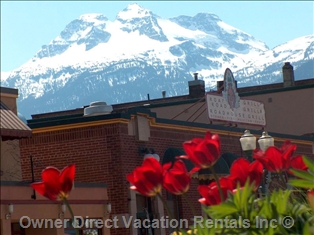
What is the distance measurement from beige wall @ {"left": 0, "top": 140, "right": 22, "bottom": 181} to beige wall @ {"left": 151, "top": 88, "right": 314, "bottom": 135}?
2541cm

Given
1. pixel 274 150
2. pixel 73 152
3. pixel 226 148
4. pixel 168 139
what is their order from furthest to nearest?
pixel 226 148, pixel 168 139, pixel 73 152, pixel 274 150

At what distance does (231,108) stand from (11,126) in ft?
49.5

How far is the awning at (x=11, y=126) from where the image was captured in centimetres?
2080

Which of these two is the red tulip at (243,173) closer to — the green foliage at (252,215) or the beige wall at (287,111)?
the green foliage at (252,215)

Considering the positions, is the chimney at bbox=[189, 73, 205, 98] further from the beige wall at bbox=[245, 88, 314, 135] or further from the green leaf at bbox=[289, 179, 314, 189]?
the green leaf at bbox=[289, 179, 314, 189]

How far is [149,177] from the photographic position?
6.62 m

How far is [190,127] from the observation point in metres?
30.4

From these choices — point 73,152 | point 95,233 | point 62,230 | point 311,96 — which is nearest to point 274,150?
point 62,230

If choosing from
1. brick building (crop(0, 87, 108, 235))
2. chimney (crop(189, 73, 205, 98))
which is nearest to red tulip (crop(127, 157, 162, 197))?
brick building (crop(0, 87, 108, 235))

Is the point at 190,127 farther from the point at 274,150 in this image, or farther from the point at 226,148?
the point at 274,150

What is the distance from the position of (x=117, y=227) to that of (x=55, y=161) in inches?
120

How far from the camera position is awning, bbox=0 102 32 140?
819 inches

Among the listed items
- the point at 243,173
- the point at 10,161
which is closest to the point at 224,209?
the point at 243,173

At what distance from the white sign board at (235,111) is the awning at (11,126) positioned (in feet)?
40.7
